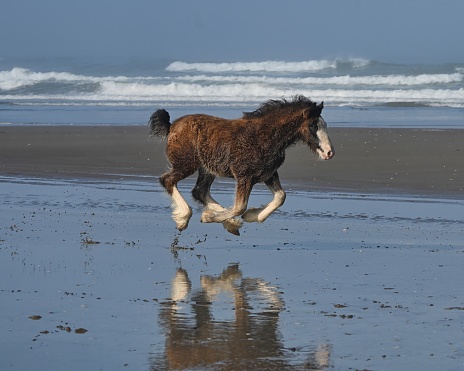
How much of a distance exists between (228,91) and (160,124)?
113 ft

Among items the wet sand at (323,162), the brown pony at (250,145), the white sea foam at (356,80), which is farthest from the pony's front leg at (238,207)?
the white sea foam at (356,80)

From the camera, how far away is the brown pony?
9.90 meters

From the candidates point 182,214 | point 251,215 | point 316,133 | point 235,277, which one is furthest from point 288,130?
point 235,277

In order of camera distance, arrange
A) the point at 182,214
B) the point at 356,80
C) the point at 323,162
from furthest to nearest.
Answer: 1. the point at 356,80
2. the point at 323,162
3. the point at 182,214

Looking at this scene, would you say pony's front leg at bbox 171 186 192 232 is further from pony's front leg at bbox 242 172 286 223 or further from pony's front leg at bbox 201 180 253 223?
pony's front leg at bbox 242 172 286 223

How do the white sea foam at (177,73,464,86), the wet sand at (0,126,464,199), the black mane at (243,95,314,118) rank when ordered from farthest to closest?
the white sea foam at (177,73,464,86) → the wet sand at (0,126,464,199) → the black mane at (243,95,314,118)

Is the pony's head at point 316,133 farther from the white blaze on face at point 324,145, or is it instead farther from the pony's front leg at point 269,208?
the pony's front leg at point 269,208

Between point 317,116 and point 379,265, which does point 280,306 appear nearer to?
point 379,265

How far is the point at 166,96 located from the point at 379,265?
35.1 meters

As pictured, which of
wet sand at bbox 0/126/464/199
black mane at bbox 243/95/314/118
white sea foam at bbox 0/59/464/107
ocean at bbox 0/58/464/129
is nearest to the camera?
black mane at bbox 243/95/314/118

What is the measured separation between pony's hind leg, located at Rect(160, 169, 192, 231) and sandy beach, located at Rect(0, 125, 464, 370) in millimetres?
183

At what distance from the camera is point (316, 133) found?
9.94m

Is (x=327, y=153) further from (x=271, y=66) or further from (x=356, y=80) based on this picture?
(x=271, y=66)

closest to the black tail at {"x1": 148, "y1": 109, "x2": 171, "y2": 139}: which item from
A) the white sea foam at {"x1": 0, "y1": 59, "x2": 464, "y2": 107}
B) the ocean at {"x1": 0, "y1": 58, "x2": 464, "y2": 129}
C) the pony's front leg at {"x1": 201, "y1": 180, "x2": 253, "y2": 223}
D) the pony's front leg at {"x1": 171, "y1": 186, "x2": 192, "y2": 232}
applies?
the pony's front leg at {"x1": 171, "y1": 186, "x2": 192, "y2": 232}
